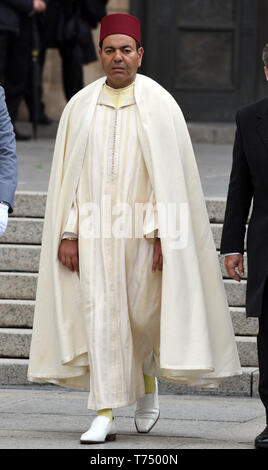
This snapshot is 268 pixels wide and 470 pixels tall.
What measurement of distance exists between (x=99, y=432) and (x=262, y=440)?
779 mm

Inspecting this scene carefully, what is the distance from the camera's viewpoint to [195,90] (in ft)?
43.6

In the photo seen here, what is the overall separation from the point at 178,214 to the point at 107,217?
1.13 ft

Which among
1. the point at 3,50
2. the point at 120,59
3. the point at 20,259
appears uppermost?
the point at 120,59

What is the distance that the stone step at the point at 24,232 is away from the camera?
8.52 metres

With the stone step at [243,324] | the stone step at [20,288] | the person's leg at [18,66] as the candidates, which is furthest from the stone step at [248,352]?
the person's leg at [18,66]

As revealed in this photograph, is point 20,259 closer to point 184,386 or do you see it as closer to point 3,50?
point 184,386

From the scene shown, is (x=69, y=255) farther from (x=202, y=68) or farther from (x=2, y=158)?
(x=202, y=68)

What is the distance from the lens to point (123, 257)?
6051 millimetres

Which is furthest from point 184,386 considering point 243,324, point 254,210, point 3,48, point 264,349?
point 3,48

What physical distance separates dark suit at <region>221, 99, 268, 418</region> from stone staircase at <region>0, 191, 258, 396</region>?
1.56 meters

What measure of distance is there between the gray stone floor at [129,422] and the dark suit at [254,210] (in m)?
0.47

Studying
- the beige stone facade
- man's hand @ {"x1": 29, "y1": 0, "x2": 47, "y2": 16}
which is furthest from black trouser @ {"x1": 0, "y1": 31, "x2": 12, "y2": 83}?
the beige stone facade

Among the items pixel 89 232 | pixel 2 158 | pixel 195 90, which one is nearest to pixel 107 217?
pixel 89 232

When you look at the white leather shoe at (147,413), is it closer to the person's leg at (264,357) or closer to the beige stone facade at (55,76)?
the person's leg at (264,357)
